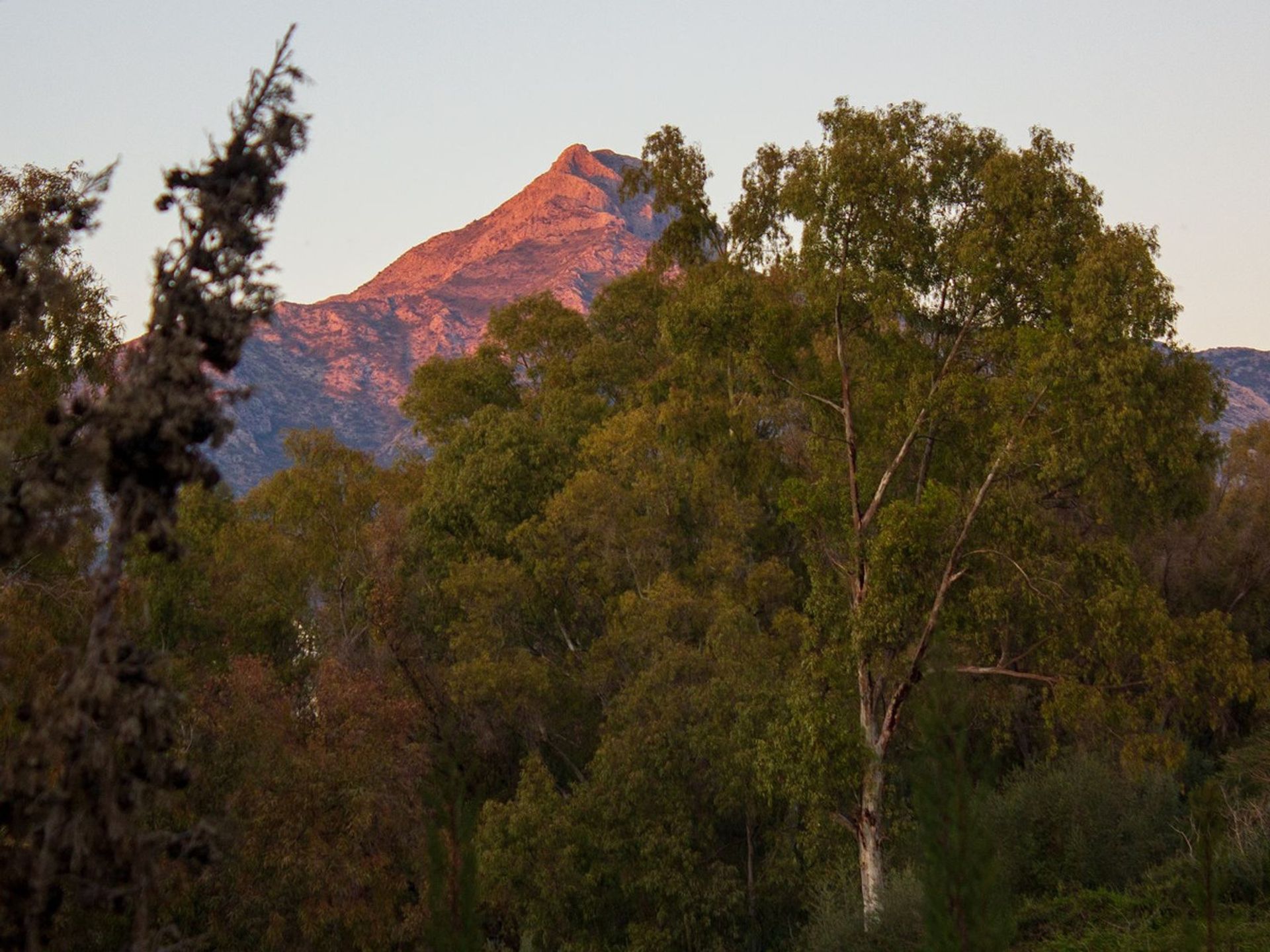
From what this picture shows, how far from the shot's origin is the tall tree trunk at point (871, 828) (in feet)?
62.2

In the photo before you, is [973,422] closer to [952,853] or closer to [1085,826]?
[1085,826]

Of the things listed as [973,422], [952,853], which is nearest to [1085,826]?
[973,422]

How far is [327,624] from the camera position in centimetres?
3575

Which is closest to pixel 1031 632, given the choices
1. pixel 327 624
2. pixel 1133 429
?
pixel 1133 429

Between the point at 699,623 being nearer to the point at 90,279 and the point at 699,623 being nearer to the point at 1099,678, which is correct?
the point at 1099,678

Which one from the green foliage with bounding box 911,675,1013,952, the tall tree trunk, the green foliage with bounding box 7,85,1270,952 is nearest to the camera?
the green foliage with bounding box 911,675,1013,952

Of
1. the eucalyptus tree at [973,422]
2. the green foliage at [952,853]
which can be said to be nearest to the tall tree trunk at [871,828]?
the eucalyptus tree at [973,422]

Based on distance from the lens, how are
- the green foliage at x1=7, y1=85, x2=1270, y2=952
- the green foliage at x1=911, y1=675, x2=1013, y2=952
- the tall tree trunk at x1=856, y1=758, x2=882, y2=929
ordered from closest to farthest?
the green foliage at x1=911, y1=675, x2=1013, y2=952 < the green foliage at x1=7, y1=85, x2=1270, y2=952 < the tall tree trunk at x1=856, y1=758, x2=882, y2=929

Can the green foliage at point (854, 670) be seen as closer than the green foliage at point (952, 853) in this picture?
No

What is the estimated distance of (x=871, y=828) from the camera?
747 inches

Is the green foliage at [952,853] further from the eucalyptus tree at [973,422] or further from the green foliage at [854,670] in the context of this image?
the eucalyptus tree at [973,422]

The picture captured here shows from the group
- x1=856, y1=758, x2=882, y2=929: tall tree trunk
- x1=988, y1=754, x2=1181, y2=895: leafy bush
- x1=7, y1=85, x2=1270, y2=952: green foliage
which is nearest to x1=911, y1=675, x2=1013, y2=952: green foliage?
x1=7, y1=85, x2=1270, y2=952: green foliage

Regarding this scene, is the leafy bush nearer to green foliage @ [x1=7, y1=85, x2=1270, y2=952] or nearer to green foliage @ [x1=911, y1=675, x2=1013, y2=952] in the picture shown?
green foliage @ [x1=7, y1=85, x2=1270, y2=952]

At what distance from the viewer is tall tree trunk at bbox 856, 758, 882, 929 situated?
62.2 feet
